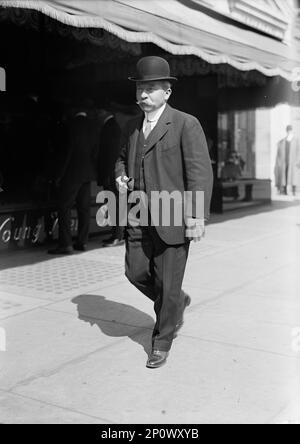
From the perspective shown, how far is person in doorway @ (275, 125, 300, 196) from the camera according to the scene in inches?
593

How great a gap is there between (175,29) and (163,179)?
4.44 metres

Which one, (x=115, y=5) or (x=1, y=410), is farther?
(x=115, y=5)

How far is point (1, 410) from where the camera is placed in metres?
3.37

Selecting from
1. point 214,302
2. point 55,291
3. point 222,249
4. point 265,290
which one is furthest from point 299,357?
point 222,249

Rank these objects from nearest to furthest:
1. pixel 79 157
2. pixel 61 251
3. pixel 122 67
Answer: pixel 61 251 < pixel 79 157 < pixel 122 67

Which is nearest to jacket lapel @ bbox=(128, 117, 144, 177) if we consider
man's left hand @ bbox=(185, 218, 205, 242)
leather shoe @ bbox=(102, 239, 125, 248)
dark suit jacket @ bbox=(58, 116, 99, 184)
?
man's left hand @ bbox=(185, 218, 205, 242)

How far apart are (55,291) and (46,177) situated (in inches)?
128

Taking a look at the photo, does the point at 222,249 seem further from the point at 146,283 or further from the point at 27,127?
the point at 146,283

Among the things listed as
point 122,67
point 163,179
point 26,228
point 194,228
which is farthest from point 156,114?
point 122,67

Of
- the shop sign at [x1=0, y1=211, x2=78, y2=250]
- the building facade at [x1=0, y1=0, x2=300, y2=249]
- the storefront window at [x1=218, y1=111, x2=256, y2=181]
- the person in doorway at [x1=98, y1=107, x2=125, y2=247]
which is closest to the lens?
the building facade at [x1=0, y1=0, x2=300, y2=249]

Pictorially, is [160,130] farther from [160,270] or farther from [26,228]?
[26,228]

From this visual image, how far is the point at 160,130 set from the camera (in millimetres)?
4035

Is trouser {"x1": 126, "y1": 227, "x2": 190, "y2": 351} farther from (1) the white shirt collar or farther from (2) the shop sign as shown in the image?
(2) the shop sign

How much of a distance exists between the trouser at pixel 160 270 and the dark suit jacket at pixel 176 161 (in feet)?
0.39
